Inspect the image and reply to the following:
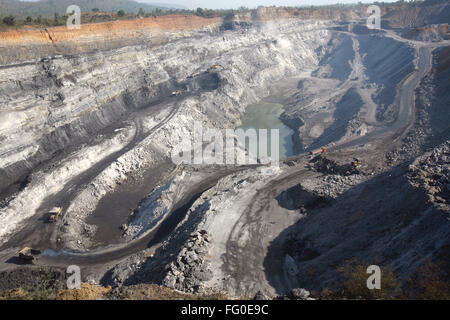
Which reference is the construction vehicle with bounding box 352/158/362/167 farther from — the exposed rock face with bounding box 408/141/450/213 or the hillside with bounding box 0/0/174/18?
the hillside with bounding box 0/0/174/18

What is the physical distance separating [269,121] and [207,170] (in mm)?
22856

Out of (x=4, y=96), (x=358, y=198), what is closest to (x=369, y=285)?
(x=358, y=198)

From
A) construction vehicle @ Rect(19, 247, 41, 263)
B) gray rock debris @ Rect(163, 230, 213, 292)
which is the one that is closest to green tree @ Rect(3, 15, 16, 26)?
construction vehicle @ Rect(19, 247, 41, 263)

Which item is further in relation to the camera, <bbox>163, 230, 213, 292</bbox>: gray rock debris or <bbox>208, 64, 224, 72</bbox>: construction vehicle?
<bbox>208, 64, 224, 72</bbox>: construction vehicle

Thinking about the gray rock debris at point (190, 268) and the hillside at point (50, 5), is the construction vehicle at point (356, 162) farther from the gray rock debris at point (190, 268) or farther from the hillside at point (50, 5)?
the hillside at point (50, 5)

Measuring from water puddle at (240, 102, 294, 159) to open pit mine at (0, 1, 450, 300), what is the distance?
391 mm

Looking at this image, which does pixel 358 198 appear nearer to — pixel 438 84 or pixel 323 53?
pixel 438 84

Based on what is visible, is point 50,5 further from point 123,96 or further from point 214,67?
point 123,96

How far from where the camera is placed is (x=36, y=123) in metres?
31.8

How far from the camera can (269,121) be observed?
51469mm

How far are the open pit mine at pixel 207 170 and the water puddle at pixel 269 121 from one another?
0.39 metres

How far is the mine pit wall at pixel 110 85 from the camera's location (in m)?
30.8

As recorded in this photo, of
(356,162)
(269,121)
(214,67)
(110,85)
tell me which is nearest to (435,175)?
(356,162)

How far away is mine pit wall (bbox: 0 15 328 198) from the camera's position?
3078cm
